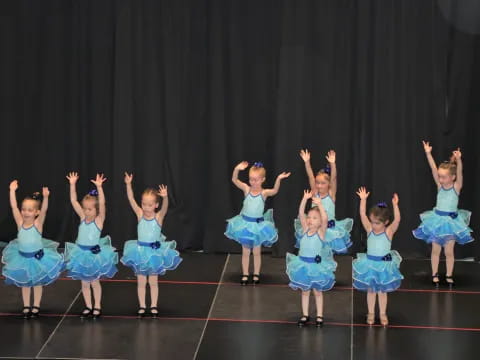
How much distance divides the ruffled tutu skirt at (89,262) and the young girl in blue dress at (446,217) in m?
2.80

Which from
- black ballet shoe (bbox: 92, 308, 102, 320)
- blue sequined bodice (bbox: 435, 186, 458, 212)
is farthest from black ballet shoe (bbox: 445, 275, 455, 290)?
black ballet shoe (bbox: 92, 308, 102, 320)

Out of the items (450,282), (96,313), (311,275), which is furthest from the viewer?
(450,282)

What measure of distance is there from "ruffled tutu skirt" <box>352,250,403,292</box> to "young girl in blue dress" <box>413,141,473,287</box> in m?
1.06

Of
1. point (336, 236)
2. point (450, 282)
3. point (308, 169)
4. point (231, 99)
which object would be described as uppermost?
point (231, 99)

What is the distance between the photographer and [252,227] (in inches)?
343

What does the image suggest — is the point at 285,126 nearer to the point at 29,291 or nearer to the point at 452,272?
the point at 452,272

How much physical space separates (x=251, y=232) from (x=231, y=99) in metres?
1.65

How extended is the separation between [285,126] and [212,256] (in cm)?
147

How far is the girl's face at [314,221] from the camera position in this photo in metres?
7.73

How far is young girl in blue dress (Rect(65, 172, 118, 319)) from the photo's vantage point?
7844mm

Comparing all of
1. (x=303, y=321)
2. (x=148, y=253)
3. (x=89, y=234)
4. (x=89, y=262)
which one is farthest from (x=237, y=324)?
(x=89, y=234)

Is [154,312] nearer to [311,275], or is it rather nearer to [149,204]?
A: [149,204]

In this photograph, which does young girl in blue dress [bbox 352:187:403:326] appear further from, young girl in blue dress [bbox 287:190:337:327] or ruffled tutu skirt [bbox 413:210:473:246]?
ruffled tutu skirt [bbox 413:210:473:246]

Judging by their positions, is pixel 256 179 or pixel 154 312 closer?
pixel 154 312
